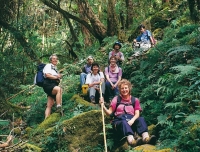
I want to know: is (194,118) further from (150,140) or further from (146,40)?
(146,40)

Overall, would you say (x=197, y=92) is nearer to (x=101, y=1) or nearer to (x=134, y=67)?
(x=134, y=67)

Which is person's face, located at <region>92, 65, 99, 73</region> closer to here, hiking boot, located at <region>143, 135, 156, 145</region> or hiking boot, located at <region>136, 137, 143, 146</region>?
hiking boot, located at <region>143, 135, 156, 145</region>

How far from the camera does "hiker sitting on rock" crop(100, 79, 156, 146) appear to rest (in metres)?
6.52

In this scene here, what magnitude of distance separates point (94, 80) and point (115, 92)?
0.66 m

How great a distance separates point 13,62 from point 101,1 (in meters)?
7.50

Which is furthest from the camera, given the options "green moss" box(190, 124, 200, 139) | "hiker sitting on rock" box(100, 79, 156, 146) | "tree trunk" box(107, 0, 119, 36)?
"tree trunk" box(107, 0, 119, 36)

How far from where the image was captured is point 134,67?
1122 cm

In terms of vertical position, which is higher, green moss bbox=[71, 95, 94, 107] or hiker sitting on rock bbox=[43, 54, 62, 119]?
hiker sitting on rock bbox=[43, 54, 62, 119]

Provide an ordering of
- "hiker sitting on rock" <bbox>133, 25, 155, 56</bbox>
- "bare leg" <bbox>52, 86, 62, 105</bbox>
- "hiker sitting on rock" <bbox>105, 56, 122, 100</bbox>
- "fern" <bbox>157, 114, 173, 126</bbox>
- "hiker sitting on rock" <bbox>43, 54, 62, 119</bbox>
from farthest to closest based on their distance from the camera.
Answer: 1. "hiker sitting on rock" <bbox>133, 25, 155, 56</bbox>
2. "hiker sitting on rock" <bbox>105, 56, 122, 100</bbox>
3. "bare leg" <bbox>52, 86, 62, 105</bbox>
4. "hiker sitting on rock" <bbox>43, 54, 62, 119</bbox>
5. "fern" <bbox>157, 114, 173, 126</bbox>

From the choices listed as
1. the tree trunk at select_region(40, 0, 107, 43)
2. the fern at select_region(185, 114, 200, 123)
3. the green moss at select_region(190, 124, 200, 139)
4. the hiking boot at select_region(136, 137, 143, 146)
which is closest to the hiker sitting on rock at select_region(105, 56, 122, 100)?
the hiking boot at select_region(136, 137, 143, 146)

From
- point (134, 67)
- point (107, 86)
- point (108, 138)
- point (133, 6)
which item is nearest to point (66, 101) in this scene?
point (107, 86)

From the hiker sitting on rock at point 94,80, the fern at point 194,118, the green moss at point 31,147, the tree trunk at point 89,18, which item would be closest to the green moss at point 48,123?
the hiker sitting on rock at point 94,80

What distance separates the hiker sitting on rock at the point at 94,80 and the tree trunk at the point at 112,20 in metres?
5.90

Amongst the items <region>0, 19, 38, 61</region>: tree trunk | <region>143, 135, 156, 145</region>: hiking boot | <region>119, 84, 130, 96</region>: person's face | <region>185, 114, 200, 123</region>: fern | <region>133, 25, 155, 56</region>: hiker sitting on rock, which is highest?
<region>0, 19, 38, 61</region>: tree trunk
